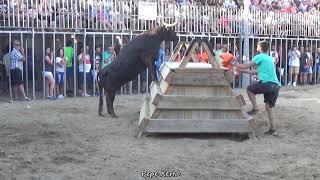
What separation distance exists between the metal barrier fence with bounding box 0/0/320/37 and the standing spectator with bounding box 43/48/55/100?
86 centimetres

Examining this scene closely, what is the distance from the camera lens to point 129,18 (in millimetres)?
17516

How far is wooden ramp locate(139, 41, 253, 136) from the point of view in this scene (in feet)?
29.1

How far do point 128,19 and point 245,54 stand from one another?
16.6 ft

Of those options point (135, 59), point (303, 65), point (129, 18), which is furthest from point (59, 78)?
point (303, 65)

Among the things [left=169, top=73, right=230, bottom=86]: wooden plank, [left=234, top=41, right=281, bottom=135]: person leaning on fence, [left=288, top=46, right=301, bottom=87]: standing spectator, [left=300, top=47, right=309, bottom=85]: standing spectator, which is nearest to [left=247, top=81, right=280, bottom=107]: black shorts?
[left=234, top=41, right=281, bottom=135]: person leaning on fence

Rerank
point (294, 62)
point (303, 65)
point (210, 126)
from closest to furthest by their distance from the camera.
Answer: point (210, 126)
point (294, 62)
point (303, 65)

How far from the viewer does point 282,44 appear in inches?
859

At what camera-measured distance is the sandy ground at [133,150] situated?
6629mm

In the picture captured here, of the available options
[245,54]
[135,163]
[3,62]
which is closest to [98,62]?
[3,62]

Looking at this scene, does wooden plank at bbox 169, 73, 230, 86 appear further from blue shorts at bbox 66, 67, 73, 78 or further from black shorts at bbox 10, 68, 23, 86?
blue shorts at bbox 66, 67, 73, 78

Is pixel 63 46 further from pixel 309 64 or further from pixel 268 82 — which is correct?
pixel 309 64

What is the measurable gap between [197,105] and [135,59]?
7.85 feet

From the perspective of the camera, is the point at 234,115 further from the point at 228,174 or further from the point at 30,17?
the point at 30,17

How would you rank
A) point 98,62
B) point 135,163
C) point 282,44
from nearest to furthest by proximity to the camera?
point 135,163
point 98,62
point 282,44
